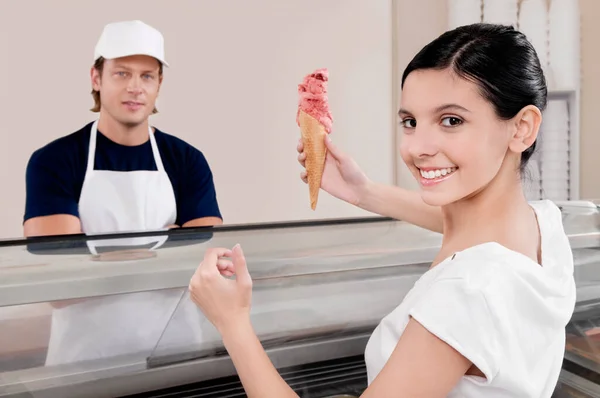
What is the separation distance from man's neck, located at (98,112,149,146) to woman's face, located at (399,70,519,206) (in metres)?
1.50

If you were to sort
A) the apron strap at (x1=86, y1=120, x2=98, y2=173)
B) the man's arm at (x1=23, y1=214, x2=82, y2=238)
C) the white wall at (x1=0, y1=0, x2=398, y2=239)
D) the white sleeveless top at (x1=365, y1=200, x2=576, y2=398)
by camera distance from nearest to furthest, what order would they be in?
the white sleeveless top at (x1=365, y1=200, x2=576, y2=398), the man's arm at (x1=23, y1=214, x2=82, y2=238), the apron strap at (x1=86, y1=120, x2=98, y2=173), the white wall at (x1=0, y1=0, x2=398, y2=239)

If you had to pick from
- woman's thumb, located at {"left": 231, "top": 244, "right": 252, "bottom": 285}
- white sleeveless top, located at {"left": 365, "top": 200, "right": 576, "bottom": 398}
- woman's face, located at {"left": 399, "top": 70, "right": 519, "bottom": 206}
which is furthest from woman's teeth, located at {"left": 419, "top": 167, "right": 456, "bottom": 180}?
woman's thumb, located at {"left": 231, "top": 244, "right": 252, "bottom": 285}

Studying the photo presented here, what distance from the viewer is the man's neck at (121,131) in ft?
6.78

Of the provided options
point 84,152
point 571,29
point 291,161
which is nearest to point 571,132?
point 571,29

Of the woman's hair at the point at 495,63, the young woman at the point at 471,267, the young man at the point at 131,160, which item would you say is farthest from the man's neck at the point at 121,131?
the woman's hair at the point at 495,63

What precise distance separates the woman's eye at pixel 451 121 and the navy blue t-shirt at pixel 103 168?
4.53ft

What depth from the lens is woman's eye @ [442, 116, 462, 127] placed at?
2.47ft

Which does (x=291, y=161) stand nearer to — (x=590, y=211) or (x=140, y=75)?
(x=140, y=75)

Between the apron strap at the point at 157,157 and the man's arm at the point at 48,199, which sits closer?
the man's arm at the point at 48,199

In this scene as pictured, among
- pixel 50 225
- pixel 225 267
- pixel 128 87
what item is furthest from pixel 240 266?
pixel 128 87

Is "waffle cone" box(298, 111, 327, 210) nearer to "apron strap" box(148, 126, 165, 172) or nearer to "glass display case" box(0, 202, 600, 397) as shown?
"glass display case" box(0, 202, 600, 397)

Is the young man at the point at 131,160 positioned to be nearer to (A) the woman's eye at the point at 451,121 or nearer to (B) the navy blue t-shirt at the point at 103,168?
(B) the navy blue t-shirt at the point at 103,168

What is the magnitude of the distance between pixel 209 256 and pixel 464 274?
0.34m

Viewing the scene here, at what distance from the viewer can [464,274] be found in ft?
2.29
